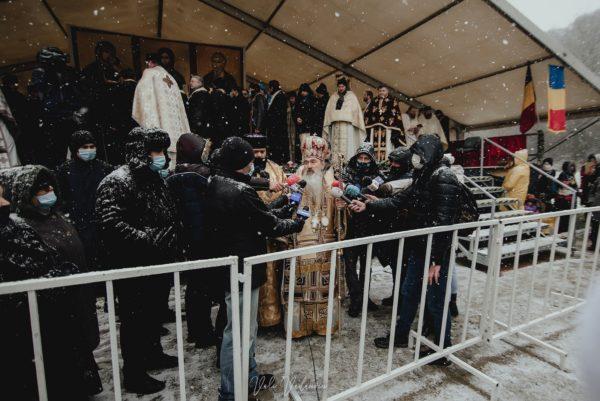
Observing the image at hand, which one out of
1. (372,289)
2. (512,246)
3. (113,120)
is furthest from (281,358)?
(512,246)

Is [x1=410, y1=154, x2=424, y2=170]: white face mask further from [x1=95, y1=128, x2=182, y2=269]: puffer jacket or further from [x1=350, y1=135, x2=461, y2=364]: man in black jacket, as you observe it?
[x1=95, y1=128, x2=182, y2=269]: puffer jacket

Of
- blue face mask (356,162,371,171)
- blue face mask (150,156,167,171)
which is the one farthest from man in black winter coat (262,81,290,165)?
blue face mask (150,156,167,171)

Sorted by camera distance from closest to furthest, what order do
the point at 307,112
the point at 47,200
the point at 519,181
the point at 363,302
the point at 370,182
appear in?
the point at 47,200 < the point at 363,302 < the point at 370,182 < the point at 519,181 < the point at 307,112

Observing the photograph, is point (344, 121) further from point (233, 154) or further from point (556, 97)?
point (233, 154)

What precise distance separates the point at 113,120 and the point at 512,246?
25.2ft

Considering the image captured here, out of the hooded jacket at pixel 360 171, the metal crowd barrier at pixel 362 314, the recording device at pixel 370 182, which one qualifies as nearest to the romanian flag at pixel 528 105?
the hooded jacket at pixel 360 171

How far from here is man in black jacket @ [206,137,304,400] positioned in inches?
87.3

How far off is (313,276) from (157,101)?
3603mm

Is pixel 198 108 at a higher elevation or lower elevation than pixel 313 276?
higher

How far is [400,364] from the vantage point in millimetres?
2932

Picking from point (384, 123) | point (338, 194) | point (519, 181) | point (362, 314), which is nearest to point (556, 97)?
point (519, 181)

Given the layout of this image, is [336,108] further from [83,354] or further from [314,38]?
[83,354]

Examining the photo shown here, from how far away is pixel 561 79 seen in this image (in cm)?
662

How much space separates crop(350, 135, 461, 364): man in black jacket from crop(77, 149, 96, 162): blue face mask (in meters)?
2.99
